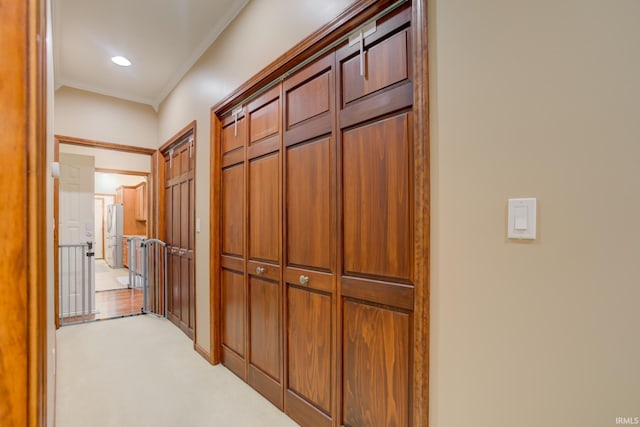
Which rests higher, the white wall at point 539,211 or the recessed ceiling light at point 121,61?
the recessed ceiling light at point 121,61

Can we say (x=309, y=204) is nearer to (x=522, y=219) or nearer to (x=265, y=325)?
(x=265, y=325)

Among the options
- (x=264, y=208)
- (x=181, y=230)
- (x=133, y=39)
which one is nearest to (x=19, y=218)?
(x=264, y=208)

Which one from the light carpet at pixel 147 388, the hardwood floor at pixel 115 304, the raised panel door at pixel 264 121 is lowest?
the hardwood floor at pixel 115 304

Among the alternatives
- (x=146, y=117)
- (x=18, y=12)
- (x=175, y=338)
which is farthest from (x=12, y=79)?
(x=146, y=117)

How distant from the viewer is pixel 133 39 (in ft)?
9.30

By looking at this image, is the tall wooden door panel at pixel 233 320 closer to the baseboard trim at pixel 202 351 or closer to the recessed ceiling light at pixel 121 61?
the baseboard trim at pixel 202 351

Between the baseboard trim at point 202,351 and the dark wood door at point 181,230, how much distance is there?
323 mm

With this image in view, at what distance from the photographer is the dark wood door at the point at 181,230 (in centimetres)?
331

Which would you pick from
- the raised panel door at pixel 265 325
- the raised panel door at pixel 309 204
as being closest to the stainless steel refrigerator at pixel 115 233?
the raised panel door at pixel 265 325

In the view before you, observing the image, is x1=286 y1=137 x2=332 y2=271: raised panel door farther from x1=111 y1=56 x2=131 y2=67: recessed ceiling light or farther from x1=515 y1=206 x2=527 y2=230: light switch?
x1=111 y1=56 x2=131 y2=67: recessed ceiling light

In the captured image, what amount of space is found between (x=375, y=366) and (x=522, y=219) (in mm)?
899

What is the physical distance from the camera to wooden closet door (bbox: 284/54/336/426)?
1657 millimetres

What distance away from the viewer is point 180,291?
3.61 metres

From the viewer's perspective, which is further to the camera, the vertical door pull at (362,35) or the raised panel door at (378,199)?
the vertical door pull at (362,35)
